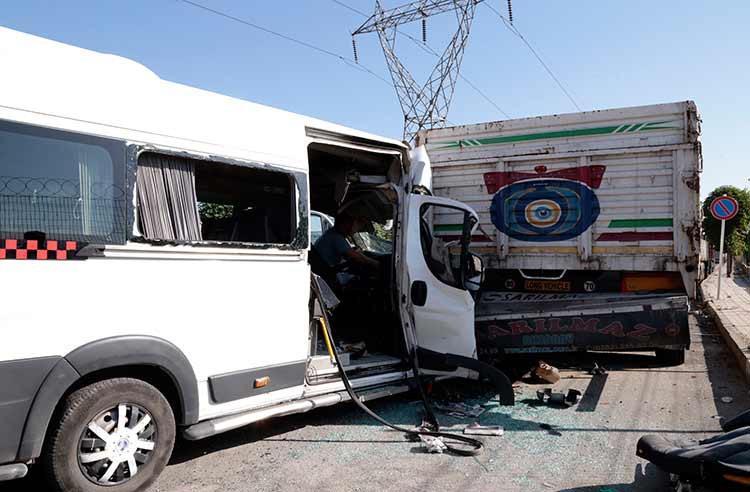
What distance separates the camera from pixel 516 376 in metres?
7.03

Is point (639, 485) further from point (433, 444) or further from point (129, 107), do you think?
point (129, 107)

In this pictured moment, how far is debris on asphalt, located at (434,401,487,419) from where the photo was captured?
544 centimetres

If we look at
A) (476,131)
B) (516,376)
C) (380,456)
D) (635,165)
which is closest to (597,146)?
(635,165)

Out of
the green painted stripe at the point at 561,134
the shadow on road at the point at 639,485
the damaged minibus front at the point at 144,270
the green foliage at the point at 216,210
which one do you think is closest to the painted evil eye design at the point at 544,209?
the green painted stripe at the point at 561,134

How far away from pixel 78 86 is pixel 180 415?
7.22 feet

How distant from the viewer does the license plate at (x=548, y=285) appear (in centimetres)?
765

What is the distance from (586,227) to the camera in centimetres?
733

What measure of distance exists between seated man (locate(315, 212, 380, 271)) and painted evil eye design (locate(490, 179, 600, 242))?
239 centimetres

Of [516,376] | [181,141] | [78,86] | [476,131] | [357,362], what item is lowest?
[516,376]

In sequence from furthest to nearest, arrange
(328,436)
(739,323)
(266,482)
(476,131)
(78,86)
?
(739,323)
(476,131)
(328,436)
(266,482)
(78,86)

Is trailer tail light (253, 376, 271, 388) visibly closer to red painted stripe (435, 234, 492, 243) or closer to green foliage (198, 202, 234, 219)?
green foliage (198, 202, 234, 219)

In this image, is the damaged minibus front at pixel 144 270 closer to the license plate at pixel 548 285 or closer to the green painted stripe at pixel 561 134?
the license plate at pixel 548 285

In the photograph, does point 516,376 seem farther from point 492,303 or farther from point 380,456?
point 380,456

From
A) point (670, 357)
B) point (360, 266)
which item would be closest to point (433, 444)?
point (360, 266)
